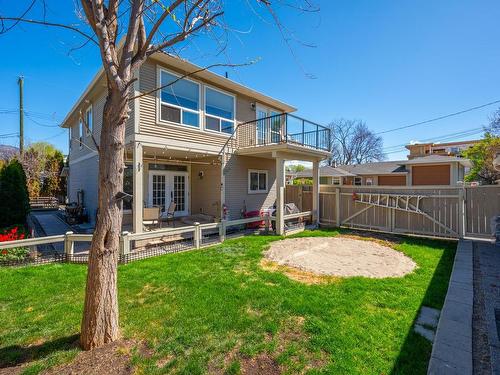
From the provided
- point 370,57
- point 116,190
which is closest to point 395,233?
point 370,57

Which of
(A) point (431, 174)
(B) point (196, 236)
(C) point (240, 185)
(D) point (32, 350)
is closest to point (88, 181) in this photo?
(C) point (240, 185)

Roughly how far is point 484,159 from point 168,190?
20.9 meters

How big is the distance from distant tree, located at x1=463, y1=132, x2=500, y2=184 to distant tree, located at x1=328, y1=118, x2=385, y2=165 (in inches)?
805

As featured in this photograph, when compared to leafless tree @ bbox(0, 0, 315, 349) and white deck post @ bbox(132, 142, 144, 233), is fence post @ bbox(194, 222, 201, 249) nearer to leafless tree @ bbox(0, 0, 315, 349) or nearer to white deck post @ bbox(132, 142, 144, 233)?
white deck post @ bbox(132, 142, 144, 233)

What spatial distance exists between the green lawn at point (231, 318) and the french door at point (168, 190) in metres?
5.19

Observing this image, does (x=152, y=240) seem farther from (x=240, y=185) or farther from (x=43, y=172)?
(x=43, y=172)

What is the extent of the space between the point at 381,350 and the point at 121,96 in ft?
12.7

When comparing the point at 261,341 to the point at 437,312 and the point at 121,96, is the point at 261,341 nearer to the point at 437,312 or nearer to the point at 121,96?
the point at 437,312

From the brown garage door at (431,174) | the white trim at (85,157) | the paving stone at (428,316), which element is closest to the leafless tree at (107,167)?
the paving stone at (428,316)

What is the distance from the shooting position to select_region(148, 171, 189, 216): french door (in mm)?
10344

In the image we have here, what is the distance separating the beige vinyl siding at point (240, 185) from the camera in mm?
10430

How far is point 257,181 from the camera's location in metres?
12.1

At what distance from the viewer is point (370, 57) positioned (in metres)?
9.80

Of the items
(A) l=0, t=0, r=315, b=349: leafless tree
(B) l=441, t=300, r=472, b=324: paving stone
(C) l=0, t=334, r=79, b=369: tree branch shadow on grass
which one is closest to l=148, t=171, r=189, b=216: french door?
(C) l=0, t=334, r=79, b=369: tree branch shadow on grass
